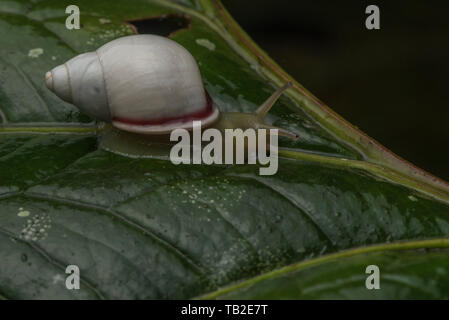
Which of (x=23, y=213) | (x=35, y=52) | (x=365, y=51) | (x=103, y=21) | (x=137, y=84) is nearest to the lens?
(x=23, y=213)

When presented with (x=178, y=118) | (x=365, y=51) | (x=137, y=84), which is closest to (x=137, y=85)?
(x=137, y=84)

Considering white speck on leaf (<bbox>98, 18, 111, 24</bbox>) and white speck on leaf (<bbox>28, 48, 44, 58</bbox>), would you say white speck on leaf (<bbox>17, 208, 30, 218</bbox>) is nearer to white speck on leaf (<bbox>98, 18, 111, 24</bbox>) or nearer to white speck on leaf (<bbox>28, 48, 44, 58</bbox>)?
white speck on leaf (<bbox>28, 48, 44, 58</bbox>)

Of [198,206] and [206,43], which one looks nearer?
[198,206]

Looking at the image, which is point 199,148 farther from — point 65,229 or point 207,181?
point 65,229

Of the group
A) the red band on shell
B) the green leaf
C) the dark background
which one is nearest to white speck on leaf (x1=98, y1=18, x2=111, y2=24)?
the green leaf

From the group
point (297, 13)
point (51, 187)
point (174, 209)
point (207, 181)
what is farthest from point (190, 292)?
point (297, 13)

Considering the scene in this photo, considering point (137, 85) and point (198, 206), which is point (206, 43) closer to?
point (137, 85)

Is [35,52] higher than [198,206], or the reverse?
[35,52]
